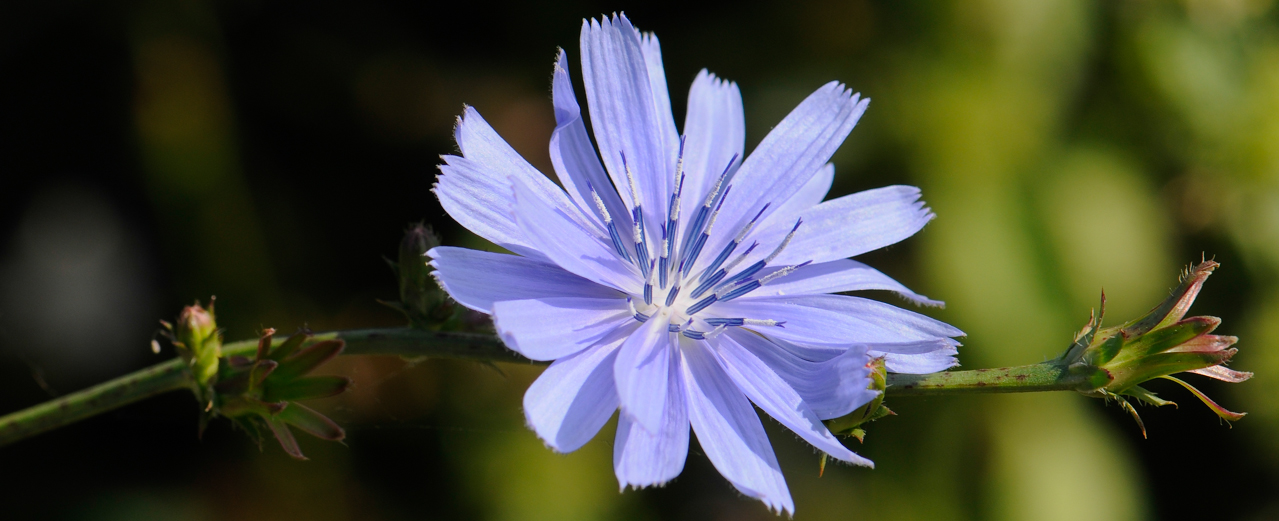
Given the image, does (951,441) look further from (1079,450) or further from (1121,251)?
(1121,251)

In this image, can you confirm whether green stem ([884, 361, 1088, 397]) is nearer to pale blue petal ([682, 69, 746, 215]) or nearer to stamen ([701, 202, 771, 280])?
stamen ([701, 202, 771, 280])

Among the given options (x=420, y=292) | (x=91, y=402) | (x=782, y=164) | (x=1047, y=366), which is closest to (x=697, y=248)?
(x=782, y=164)

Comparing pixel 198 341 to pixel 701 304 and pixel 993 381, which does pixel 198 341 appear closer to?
pixel 701 304

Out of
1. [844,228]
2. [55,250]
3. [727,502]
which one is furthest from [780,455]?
[55,250]

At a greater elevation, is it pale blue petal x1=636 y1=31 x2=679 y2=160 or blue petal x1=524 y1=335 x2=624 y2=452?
pale blue petal x1=636 y1=31 x2=679 y2=160

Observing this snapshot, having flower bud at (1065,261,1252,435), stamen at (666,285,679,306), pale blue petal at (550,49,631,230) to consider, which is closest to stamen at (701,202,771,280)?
stamen at (666,285,679,306)

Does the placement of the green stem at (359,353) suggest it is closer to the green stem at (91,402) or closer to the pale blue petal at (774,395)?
the green stem at (91,402)
